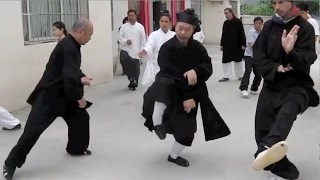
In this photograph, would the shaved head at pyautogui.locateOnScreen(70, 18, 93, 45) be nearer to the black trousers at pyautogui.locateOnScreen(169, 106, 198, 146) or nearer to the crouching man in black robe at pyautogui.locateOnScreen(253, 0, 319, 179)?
the black trousers at pyautogui.locateOnScreen(169, 106, 198, 146)

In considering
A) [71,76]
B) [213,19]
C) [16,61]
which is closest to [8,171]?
[71,76]

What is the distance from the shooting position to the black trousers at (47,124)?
14.2 feet

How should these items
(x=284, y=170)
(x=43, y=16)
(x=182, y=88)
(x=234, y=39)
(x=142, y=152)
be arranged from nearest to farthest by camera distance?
(x=284, y=170), (x=182, y=88), (x=142, y=152), (x=43, y=16), (x=234, y=39)

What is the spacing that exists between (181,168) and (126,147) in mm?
959

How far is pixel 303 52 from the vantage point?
3.90m

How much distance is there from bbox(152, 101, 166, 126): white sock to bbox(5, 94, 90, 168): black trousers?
785mm

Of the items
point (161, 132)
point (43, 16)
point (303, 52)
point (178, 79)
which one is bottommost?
point (161, 132)

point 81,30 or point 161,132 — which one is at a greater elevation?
point 81,30

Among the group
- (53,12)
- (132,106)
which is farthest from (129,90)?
(53,12)

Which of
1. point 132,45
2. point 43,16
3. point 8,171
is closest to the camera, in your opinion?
point 8,171

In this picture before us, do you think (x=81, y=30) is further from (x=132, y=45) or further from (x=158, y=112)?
(x=132, y=45)

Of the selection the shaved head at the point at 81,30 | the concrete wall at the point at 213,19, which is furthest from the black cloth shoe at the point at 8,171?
the concrete wall at the point at 213,19

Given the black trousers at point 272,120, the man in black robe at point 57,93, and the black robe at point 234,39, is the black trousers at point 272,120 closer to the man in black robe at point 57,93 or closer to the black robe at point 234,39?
the man in black robe at point 57,93

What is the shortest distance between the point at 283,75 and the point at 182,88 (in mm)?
962
